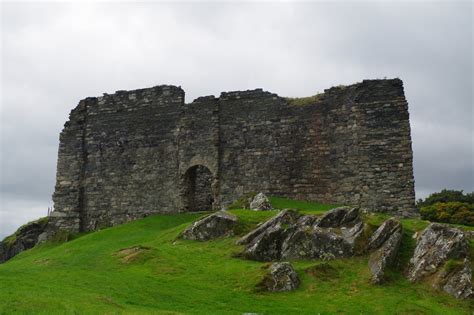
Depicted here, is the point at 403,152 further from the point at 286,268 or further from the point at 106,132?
the point at 106,132

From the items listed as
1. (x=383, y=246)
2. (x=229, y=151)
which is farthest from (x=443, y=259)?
(x=229, y=151)

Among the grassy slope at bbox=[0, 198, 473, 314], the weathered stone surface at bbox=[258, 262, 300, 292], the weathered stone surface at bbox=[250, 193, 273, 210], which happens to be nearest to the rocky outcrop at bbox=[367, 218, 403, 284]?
the grassy slope at bbox=[0, 198, 473, 314]

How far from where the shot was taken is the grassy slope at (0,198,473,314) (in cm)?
1396

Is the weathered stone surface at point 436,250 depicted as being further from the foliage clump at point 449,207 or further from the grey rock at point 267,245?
the foliage clump at point 449,207

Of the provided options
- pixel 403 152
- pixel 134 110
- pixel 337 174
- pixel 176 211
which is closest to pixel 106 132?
pixel 134 110

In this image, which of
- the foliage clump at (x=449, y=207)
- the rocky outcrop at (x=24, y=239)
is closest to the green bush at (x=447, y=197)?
the foliage clump at (x=449, y=207)

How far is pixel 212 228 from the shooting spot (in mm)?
22078

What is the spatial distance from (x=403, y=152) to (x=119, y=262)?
16.3 m

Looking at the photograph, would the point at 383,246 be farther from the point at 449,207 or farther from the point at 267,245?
the point at 449,207

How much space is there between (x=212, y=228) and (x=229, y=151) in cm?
1054

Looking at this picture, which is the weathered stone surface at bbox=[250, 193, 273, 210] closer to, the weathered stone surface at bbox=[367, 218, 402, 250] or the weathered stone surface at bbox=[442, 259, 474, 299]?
the weathered stone surface at bbox=[367, 218, 402, 250]

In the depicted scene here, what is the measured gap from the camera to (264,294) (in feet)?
51.8

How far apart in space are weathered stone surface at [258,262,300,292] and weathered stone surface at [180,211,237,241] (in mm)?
5175

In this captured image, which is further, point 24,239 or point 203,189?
point 203,189
